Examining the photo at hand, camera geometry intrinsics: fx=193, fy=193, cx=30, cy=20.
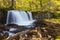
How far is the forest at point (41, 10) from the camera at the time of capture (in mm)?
3166

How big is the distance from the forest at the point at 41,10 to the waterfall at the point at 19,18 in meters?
0.06

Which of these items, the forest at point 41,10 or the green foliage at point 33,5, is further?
the green foliage at point 33,5

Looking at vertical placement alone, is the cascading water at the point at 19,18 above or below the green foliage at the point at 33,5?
below

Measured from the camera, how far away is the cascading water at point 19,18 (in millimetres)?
3221

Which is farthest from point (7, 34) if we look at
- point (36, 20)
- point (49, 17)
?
point (49, 17)

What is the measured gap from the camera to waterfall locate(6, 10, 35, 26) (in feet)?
10.6

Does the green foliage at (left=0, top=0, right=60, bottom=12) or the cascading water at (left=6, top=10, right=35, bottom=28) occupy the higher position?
the green foliage at (left=0, top=0, right=60, bottom=12)

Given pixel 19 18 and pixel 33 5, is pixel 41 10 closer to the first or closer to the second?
pixel 33 5

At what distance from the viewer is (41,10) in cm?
330

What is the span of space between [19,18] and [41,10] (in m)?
0.40

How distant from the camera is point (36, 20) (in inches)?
127

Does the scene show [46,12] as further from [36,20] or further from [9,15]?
[9,15]

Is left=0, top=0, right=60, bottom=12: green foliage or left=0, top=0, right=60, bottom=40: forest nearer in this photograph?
left=0, top=0, right=60, bottom=40: forest

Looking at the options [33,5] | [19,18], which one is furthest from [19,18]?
[33,5]
